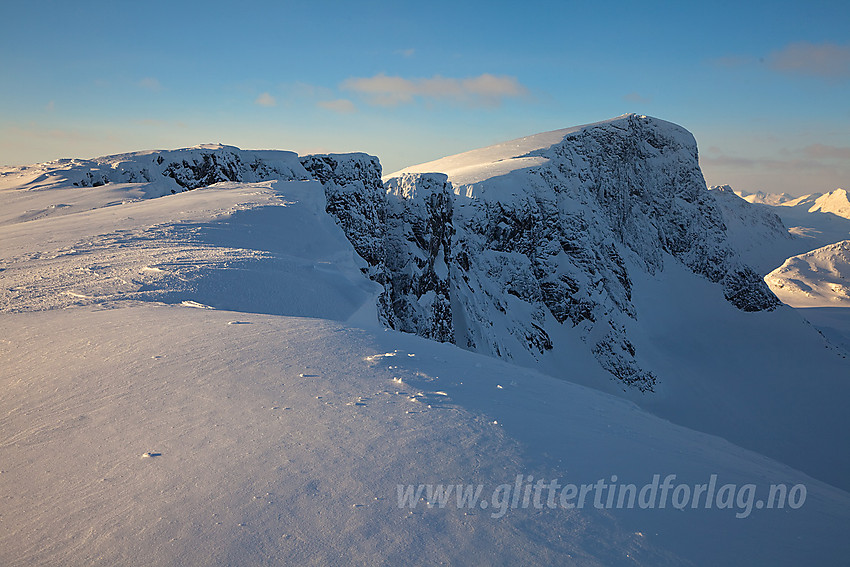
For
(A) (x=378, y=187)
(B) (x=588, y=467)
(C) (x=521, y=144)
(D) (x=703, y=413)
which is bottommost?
(D) (x=703, y=413)

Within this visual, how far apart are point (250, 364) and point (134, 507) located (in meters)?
1.72

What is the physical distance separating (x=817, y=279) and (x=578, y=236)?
62.4 meters

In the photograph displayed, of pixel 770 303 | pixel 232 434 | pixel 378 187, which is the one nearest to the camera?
pixel 232 434

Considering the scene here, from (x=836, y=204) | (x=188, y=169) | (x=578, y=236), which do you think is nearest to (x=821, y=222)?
(x=836, y=204)

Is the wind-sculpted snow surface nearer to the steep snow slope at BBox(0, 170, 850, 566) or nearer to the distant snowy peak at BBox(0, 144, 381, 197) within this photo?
the distant snowy peak at BBox(0, 144, 381, 197)

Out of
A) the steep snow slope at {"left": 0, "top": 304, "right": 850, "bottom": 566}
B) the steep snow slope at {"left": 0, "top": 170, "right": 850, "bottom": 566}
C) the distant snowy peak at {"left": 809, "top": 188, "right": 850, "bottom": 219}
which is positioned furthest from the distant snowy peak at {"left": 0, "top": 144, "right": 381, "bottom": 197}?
the distant snowy peak at {"left": 809, "top": 188, "right": 850, "bottom": 219}

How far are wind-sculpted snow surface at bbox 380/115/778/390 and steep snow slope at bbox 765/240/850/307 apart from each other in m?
36.0

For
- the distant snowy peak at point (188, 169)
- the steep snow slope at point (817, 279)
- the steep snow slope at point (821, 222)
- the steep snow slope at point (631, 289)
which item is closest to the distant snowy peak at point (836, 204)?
the steep snow slope at point (821, 222)

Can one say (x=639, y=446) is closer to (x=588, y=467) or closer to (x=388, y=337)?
(x=588, y=467)

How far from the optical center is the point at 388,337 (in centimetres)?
523

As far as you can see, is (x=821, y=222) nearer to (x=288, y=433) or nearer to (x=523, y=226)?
(x=523, y=226)

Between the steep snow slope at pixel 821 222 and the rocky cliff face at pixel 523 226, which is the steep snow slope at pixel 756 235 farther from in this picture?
the rocky cliff face at pixel 523 226

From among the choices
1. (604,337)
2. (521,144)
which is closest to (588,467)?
(604,337)

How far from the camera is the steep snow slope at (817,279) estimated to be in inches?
2635
